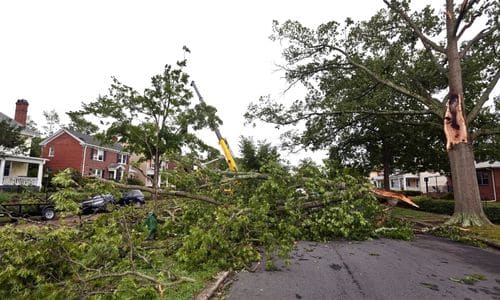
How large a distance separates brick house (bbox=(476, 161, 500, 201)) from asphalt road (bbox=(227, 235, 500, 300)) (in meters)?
23.1

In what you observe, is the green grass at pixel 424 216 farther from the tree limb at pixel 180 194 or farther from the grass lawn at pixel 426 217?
the tree limb at pixel 180 194

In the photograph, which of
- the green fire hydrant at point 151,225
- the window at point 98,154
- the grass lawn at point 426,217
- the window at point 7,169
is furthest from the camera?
the window at point 98,154

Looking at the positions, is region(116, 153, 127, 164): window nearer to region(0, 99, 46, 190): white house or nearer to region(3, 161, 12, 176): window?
region(0, 99, 46, 190): white house

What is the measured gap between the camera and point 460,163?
9805mm

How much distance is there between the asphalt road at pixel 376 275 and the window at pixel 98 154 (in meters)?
29.8

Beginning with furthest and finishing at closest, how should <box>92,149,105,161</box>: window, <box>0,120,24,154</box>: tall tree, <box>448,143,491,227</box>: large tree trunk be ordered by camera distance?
<box>92,149,105,161</box>: window → <box>0,120,24,154</box>: tall tree → <box>448,143,491,227</box>: large tree trunk

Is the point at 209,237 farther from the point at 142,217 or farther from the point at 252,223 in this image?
the point at 142,217

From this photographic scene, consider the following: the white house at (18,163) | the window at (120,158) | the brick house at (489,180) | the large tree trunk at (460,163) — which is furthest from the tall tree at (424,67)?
the window at (120,158)

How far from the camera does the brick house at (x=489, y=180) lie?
24125 millimetres

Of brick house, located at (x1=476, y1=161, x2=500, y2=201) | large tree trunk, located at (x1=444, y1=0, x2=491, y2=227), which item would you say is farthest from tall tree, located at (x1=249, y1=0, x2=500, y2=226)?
brick house, located at (x1=476, y1=161, x2=500, y2=201)

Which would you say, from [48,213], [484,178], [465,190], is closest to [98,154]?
[48,213]

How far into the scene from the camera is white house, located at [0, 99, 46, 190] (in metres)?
21.4

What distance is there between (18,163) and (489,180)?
4115cm

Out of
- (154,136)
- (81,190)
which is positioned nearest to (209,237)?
(81,190)
